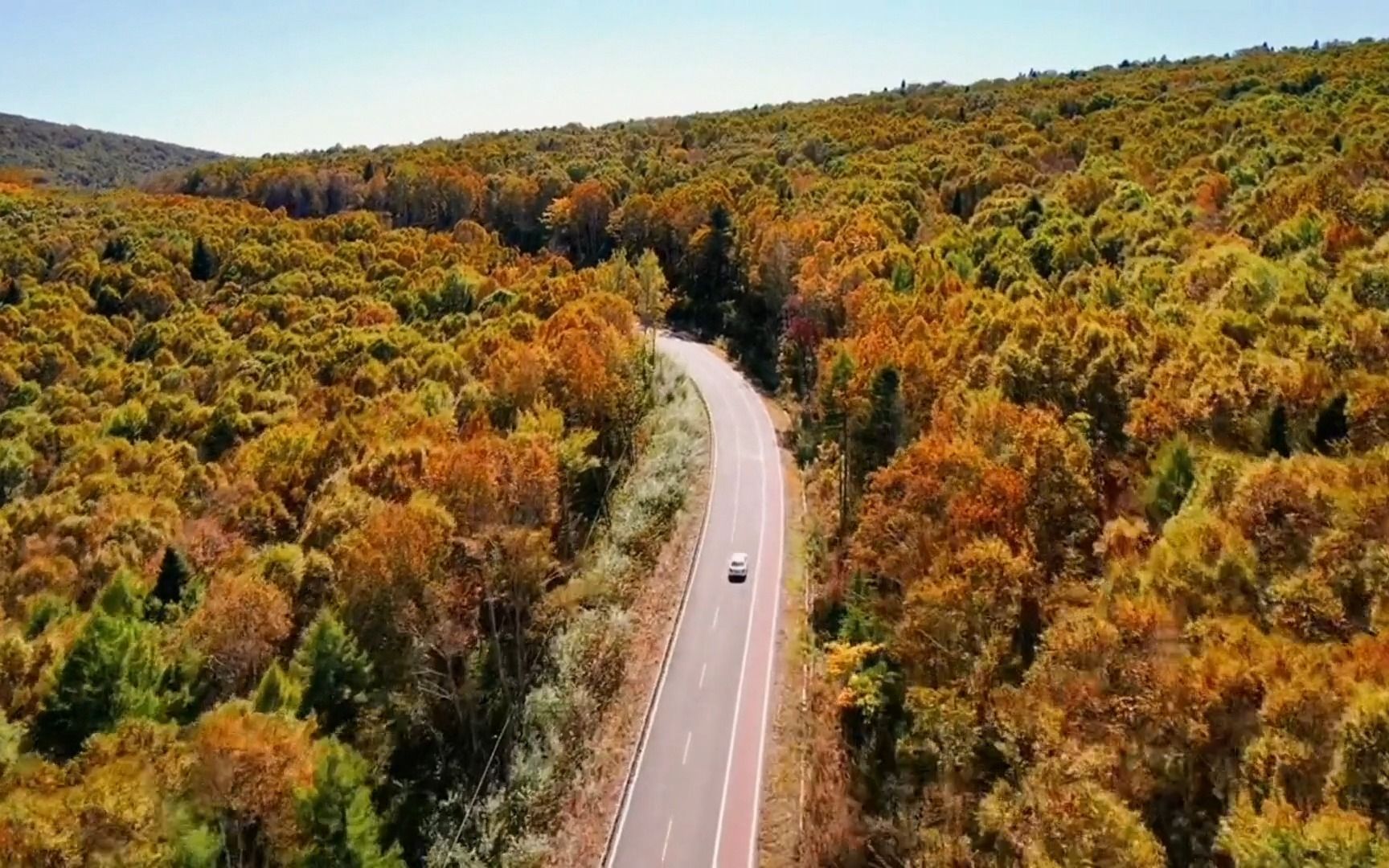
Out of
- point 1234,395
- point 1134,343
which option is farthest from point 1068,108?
point 1234,395

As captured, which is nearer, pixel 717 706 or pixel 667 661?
pixel 717 706

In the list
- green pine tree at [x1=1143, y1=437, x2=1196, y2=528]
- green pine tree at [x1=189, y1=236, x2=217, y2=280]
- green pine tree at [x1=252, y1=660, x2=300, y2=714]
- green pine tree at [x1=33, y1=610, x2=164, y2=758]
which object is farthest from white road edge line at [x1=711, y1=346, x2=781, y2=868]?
green pine tree at [x1=189, y1=236, x2=217, y2=280]

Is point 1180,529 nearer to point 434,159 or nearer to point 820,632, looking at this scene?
point 820,632

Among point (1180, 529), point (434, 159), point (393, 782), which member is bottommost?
point (393, 782)

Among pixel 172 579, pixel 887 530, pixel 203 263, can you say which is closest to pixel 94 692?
pixel 172 579

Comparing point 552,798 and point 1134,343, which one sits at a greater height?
point 1134,343

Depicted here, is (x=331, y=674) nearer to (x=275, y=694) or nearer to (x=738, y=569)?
(x=275, y=694)
